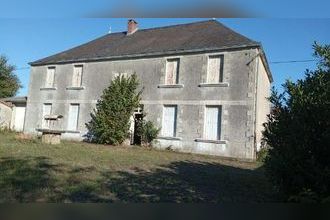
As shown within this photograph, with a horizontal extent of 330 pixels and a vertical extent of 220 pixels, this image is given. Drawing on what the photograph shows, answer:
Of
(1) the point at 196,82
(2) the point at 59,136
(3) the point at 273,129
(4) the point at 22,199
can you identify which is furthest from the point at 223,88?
(4) the point at 22,199

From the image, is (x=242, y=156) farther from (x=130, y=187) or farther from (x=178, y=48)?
(x=130, y=187)

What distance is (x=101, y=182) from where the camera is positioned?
547 centimetres

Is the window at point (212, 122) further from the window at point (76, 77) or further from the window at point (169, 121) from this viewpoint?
the window at point (76, 77)

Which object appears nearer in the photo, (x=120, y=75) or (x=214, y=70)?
(x=120, y=75)

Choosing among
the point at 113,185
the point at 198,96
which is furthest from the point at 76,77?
the point at 198,96

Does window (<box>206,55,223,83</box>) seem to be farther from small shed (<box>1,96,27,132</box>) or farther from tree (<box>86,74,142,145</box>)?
small shed (<box>1,96,27,132</box>)

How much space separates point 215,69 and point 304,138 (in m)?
11.5

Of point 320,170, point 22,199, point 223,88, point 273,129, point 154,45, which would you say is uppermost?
point 154,45

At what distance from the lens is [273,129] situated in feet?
16.4

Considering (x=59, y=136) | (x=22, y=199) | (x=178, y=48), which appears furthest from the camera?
(x=178, y=48)

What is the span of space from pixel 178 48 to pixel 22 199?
12.6m

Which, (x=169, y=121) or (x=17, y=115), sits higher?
(x=169, y=121)

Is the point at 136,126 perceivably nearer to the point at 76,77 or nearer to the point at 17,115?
the point at 76,77

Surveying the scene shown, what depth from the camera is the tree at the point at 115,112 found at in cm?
1149
